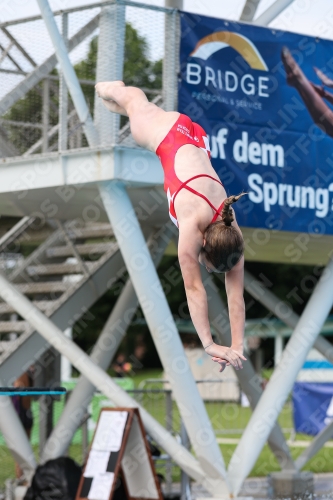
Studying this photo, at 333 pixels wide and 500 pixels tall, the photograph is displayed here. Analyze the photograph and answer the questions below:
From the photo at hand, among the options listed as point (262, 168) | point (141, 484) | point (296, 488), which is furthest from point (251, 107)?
point (296, 488)

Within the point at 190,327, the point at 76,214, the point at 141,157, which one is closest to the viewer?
the point at 141,157

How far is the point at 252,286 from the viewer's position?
12484mm

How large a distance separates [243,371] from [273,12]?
4.73 m

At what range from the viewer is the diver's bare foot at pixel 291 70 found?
10039 millimetres

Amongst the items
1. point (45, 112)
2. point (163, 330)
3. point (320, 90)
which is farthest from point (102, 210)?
point (320, 90)

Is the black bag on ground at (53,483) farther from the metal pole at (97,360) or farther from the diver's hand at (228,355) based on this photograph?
the diver's hand at (228,355)

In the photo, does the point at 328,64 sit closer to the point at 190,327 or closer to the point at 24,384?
the point at 24,384

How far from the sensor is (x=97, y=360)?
12.1 meters

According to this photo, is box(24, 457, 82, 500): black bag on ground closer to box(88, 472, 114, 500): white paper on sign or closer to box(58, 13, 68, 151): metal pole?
box(88, 472, 114, 500): white paper on sign

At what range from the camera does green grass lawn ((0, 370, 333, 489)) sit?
633 inches

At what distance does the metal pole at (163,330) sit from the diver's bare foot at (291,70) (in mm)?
2298

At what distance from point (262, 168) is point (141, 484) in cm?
372

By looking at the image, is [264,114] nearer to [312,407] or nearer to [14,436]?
[14,436]

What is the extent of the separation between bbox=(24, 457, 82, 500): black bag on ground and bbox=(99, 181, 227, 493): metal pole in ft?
6.01
